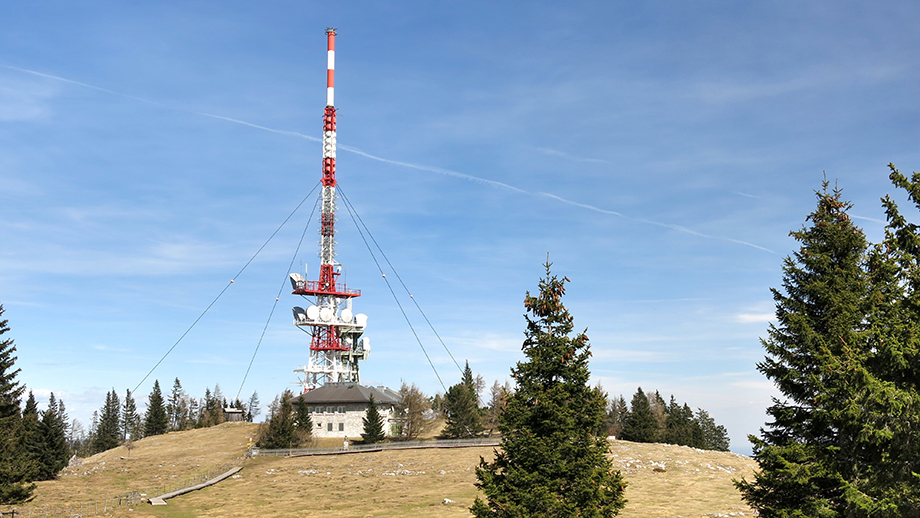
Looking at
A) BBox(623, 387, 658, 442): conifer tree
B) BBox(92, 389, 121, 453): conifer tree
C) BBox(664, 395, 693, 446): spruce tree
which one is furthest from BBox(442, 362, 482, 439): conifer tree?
BBox(92, 389, 121, 453): conifer tree

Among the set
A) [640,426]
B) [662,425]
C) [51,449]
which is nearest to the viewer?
[51,449]

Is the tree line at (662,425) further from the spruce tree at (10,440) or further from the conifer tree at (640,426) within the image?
the spruce tree at (10,440)

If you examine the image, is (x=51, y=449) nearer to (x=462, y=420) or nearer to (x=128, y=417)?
(x=462, y=420)

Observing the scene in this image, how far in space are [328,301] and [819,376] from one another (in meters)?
83.6

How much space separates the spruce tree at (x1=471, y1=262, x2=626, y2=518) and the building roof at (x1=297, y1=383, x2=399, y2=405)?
6737cm

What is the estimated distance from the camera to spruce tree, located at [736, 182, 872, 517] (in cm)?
1791

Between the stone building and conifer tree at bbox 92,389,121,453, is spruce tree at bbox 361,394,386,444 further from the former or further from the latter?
conifer tree at bbox 92,389,121,453

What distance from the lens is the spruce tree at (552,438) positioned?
66.5 ft

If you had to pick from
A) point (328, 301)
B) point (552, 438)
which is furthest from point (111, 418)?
point (552, 438)

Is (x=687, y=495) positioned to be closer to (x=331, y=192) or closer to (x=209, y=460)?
(x=209, y=460)

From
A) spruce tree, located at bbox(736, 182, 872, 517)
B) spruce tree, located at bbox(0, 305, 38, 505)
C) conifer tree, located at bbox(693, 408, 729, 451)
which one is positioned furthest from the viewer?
conifer tree, located at bbox(693, 408, 729, 451)

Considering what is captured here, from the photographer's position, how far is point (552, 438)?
67.9 ft

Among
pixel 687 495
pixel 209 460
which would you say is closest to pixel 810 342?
pixel 687 495

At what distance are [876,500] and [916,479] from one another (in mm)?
1115
